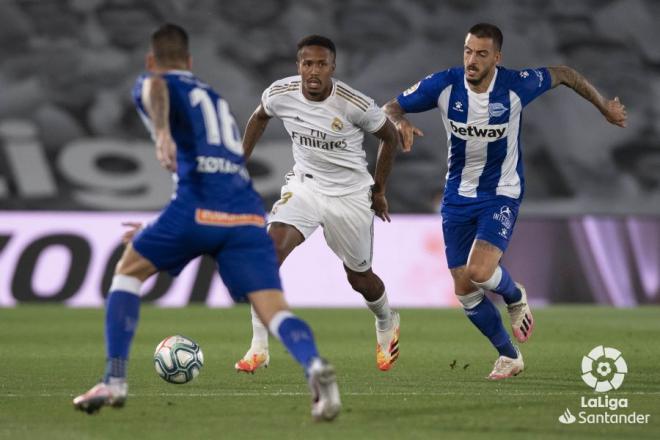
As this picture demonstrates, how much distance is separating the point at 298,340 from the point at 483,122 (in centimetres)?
306

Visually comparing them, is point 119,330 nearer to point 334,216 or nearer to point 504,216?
point 334,216

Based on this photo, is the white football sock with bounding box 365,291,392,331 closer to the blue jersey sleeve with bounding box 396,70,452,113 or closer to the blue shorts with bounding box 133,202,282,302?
the blue jersey sleeve with bounding box 396,70,452,113

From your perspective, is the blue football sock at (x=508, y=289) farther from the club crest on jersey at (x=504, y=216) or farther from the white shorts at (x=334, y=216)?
the white shorts at (x=334, y=216)

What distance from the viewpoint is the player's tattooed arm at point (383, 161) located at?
8344 millimetres

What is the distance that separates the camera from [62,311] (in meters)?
14.9

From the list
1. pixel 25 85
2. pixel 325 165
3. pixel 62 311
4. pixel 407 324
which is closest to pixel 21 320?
pixel 62 311

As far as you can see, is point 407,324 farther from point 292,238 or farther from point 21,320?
point 292,238

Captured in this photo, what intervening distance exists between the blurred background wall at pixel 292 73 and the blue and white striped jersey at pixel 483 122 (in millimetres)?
10818

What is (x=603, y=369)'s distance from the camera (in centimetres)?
832

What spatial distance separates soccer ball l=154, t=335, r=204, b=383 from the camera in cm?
732

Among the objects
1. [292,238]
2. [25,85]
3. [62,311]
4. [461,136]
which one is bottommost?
[62,311]

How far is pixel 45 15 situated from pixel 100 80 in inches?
53.2

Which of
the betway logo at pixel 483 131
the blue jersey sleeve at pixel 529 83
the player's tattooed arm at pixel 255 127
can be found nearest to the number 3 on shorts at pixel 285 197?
the player's tattooed arm at pixel 255 127

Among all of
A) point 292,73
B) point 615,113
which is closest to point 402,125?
point 615,113
